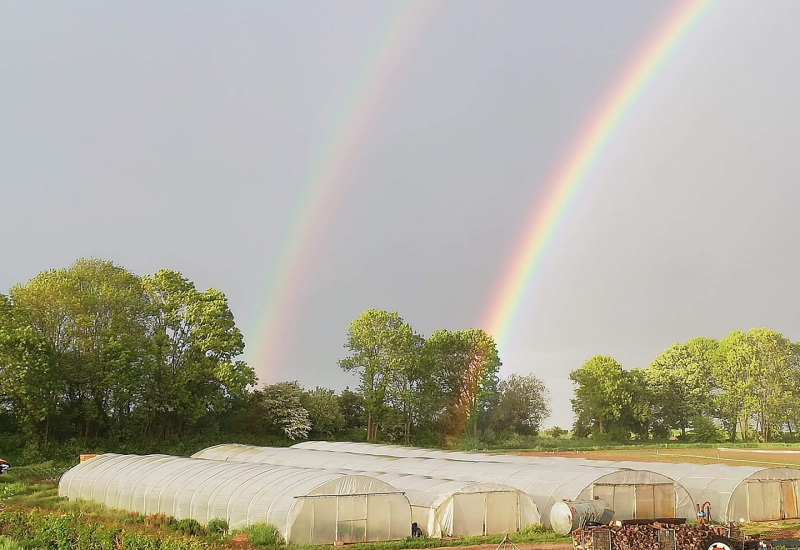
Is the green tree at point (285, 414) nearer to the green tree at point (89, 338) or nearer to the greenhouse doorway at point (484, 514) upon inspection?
the green tree at point (89, 338)

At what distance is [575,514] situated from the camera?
27500 millimetres

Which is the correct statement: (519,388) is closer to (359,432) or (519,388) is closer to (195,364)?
(359,432)

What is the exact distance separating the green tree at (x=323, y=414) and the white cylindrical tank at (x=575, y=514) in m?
44.7

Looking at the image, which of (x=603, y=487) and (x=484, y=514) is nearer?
(x=484, y=514)

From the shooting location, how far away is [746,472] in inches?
1276

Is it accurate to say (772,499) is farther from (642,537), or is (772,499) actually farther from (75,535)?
(75,535)

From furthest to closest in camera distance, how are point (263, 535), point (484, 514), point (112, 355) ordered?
1. point (112, 355)
2. point (484, 514)
3. point (263, 535)

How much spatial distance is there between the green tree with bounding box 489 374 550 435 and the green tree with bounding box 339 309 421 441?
68.5 ft

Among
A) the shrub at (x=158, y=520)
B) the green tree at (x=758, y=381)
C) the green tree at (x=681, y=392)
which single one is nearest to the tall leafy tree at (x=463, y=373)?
the green tree at (x=681, y=392)

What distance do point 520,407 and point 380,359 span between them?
27.4 meters

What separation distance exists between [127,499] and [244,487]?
863 cm

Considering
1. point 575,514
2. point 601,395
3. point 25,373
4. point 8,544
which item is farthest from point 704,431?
point 8,544

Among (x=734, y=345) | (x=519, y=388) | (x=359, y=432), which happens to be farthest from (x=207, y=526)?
(x=734, y=345)

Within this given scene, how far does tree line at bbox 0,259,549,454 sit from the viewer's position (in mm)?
53031
